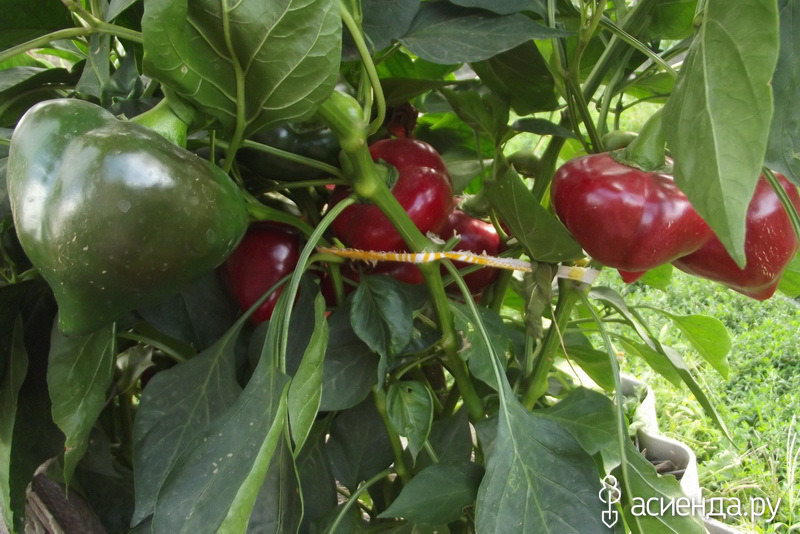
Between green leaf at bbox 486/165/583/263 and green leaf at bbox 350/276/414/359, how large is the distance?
0.09 meters

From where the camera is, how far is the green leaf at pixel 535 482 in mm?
364

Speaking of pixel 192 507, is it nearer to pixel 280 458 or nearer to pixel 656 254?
pixel 280 458

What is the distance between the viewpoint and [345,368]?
42 cm

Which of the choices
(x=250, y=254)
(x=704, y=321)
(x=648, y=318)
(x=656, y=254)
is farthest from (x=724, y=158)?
(x=648, y=318)

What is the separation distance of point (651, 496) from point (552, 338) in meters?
0.12

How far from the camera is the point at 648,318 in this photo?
4.88ft

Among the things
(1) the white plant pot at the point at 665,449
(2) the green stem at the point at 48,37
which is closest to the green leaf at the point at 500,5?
(2) the green stem at the point at 48,37

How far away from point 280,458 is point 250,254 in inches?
6.3

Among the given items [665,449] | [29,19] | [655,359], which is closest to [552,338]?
→ [655,359]

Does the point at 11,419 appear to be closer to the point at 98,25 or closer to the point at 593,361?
the point at 98,25

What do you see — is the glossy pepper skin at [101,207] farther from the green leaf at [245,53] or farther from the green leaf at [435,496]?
the green leaf at [435,496]

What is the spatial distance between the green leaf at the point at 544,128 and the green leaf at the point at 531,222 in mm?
63

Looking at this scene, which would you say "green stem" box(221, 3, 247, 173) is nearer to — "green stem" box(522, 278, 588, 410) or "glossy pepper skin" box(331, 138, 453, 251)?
"glossy pepper skin" box(331, 138, 453, 251)

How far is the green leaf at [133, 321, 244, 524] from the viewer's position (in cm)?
39
